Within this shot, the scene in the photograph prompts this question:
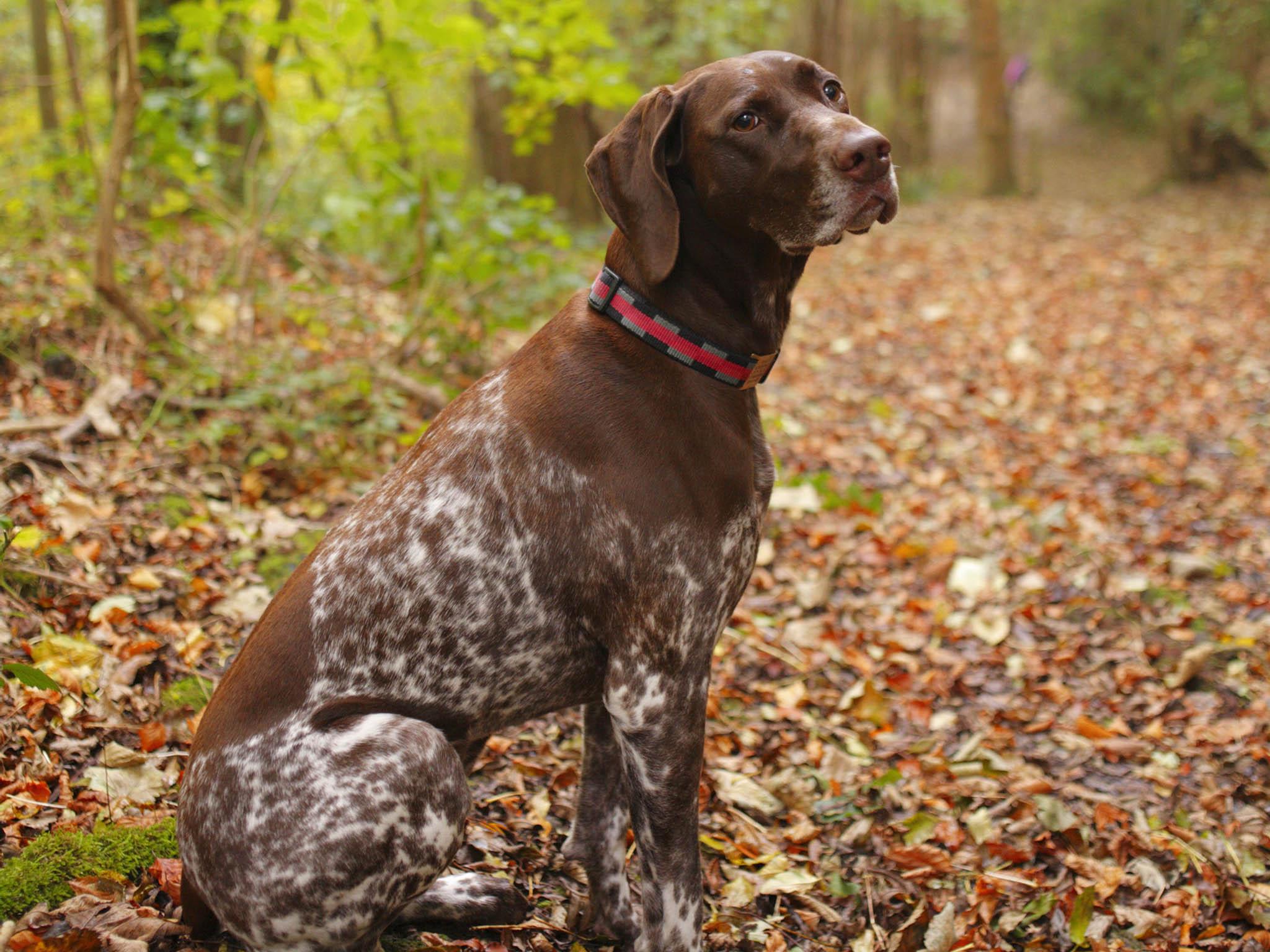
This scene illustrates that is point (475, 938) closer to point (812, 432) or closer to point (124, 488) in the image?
point (124, 488)

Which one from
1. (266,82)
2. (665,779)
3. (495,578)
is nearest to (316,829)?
(495,578)

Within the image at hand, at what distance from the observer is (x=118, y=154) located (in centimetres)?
585

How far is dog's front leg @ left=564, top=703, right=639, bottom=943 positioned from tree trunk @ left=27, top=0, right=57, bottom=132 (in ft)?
24.4

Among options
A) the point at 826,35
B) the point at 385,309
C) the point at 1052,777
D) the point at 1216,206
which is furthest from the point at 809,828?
the point at 1216,206

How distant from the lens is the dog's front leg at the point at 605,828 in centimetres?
356

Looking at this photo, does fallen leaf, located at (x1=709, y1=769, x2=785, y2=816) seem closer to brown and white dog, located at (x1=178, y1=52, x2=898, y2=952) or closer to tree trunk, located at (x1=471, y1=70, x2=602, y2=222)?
brown and white dog, located at (x1=178, y1=52, x2=898, y2=952)

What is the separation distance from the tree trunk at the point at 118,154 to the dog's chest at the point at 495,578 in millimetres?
3810

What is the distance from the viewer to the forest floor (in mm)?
3785

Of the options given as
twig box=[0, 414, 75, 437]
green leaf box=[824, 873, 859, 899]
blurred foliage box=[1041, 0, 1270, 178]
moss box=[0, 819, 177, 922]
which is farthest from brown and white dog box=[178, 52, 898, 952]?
blurred foliage box=[1041, 0, 1270, 178]

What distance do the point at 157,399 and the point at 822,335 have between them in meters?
6.91

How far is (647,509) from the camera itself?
3.00 metres

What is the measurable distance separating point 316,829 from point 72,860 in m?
1.11

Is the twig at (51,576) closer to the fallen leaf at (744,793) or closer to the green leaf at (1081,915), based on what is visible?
the fallen leaf at (744,793)

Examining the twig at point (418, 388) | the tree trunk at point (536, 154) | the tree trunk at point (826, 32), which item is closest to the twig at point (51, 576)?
the twig at point (418, 388)
